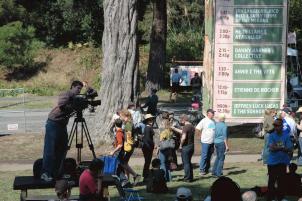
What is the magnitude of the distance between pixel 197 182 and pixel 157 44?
24.4 meters

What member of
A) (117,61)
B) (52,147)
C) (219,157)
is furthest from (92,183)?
(117,61)

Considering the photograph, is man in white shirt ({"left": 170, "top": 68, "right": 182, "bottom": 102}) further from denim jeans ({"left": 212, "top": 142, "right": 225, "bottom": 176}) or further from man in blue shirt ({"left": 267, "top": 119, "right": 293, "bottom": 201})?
man in blue shirt ({"left": 267, "top": 119, "right": 293, "bottom": 201})

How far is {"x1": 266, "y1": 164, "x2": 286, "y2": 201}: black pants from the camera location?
13047mm

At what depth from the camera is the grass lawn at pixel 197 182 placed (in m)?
14.7

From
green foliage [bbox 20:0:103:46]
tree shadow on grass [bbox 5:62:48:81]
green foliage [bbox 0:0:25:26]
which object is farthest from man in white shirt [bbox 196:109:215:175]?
green foliage [bbox 20:0:103:46]

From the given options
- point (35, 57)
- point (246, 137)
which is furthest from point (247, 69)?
point (35, 57)

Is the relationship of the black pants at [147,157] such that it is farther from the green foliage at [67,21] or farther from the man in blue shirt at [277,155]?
the green foliage at [67,21]

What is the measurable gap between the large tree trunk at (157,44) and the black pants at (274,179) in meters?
27.3

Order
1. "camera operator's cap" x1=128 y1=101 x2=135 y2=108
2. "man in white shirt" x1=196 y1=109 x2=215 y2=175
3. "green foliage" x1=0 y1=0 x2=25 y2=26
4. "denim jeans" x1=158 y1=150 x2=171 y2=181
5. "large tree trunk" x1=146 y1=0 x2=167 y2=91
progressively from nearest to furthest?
"denim jeans" x1=158 y1=150 x2=171 y2=181 < "man in white shirt" x1=196 y1=109 x2=215 y2=175 < "camera operator's cap" x1=128 y1=101 x2=135 y2=108 < "large tree trunk" x1=146 y1=0 x2=167 y2=91 < "green foliage" x1=0 y1=0 x2=25 y2=26

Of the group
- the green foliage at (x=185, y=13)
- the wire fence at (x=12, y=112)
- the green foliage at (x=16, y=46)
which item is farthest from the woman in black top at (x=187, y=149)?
the green foliage at (x=185, y=13)

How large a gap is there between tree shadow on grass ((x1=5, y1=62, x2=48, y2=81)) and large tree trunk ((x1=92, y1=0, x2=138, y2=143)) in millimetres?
25817

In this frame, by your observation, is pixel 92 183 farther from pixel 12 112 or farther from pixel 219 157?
pixel 12 112

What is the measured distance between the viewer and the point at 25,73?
157 ft

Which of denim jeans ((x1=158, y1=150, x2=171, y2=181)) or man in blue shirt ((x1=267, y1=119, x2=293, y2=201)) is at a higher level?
man in blue shirt ((x1=267, y1=119, x2=293, y2=201))
